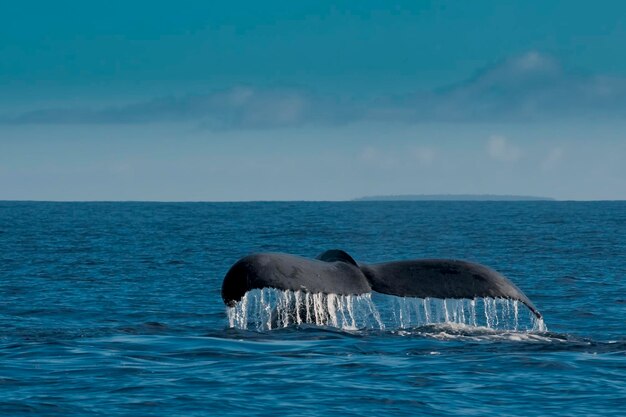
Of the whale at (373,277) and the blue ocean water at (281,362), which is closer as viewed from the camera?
the blue ocean water at (281,362)

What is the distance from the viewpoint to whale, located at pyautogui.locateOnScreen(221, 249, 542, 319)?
35.0ft

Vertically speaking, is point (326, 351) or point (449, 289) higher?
point (449, 289)

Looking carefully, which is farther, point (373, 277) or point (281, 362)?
point (281, 362)

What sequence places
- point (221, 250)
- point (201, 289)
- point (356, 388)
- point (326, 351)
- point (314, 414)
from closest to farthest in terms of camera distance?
point (314, 414) < point (356, 388) < point (326, 351) < point (201, 289) < point (221, 250)

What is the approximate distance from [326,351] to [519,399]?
2.81 metres

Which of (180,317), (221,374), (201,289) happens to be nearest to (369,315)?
(180,317)

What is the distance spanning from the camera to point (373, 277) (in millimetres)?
11492

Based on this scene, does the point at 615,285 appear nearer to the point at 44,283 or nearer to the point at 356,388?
the point at 44,283

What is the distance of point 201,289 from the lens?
24.9 metres

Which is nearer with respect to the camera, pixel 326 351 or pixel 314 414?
pixel 314 414

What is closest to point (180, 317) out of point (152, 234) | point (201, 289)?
point (201, 289)

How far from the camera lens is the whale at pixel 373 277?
35.0 ft

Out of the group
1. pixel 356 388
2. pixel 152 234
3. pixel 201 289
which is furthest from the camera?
pixel 152 234

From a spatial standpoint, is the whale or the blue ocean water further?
the whale
